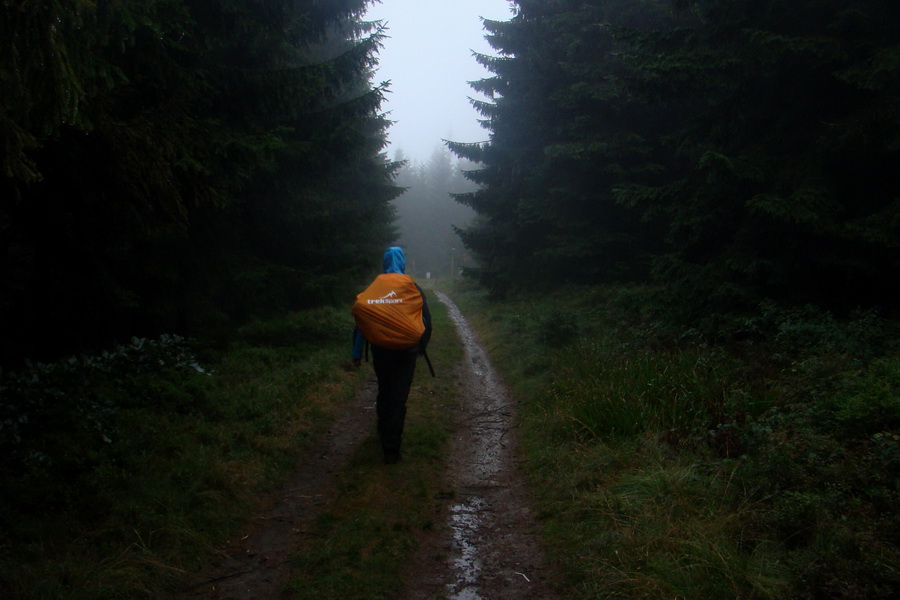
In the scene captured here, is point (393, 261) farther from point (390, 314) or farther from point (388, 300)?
point (390, 314)

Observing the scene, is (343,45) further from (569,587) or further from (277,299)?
(569,587)

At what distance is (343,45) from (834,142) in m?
17.7

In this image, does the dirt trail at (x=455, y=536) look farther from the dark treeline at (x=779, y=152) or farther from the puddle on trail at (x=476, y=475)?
the dark treeline at (x=779, y=152)

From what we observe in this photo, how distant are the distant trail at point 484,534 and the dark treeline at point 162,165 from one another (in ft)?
12.9

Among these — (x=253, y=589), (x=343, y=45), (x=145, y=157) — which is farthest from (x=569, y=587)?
(x=343, y=45)

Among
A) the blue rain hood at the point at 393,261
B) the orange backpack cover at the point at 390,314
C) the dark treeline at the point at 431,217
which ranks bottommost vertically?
the dark treeline at the point at 431,217

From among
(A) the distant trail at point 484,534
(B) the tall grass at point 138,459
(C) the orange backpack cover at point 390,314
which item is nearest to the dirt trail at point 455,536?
(A) the distant trail at point 484,534

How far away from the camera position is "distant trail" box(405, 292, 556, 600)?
4.02 metres

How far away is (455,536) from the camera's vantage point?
15.7 ft

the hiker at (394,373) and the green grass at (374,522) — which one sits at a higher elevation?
the hiker at (394,373)

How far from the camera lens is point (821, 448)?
434cm

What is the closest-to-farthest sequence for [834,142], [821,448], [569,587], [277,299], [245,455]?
[569,587]
[821,448]
[245,455]
[834,142]
[277,299]

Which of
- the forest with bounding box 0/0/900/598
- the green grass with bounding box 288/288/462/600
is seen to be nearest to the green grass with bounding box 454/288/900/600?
the forest with bounding box 0/0/900/598

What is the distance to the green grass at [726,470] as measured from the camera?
347 centimetres
